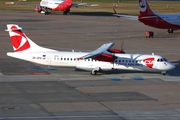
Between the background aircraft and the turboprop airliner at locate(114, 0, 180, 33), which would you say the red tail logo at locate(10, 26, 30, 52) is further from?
the background aircraft

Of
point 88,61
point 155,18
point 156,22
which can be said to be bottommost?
point 88,61

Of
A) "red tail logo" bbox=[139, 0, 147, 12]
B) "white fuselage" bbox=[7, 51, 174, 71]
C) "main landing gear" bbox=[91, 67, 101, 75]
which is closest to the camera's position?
"white fuselage" bbox=[7, 51, 174, 71]

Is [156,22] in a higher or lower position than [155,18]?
lower

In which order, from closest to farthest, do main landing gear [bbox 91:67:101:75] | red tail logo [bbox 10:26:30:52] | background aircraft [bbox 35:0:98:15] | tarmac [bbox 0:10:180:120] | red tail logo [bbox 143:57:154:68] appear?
1. tarmac [bbox 0:10:180:120]
2. red tail logo [bbox 143:57:154:68]
3. main landing gear [bbox 91:67:101:75]
4. red tail logo [bbox 10:26:30:52]
5. background aircraft [bbox 35:0:98:15]

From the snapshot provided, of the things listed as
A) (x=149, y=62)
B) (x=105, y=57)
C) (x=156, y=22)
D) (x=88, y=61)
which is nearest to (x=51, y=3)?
(x=156, y=22)

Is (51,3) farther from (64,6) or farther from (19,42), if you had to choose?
(19,42)

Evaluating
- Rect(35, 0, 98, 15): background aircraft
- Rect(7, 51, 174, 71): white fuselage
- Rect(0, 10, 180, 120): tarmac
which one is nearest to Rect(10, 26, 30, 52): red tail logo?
Rect(7, 51, 174, 71): white fuselage

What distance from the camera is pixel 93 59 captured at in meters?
47.4

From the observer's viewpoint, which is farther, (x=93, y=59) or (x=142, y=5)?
(x=142, y=5)

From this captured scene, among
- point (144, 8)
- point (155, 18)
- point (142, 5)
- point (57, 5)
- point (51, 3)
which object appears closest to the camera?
point (142, 5)

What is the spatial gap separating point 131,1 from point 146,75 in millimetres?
100878

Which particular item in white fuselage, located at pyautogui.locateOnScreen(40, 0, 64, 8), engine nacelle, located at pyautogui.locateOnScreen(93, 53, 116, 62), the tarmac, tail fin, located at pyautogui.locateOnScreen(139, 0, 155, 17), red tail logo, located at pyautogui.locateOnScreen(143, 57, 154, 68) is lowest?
the tarmac

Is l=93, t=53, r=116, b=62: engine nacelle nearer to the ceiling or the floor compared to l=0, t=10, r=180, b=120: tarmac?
nearer to the ceiling

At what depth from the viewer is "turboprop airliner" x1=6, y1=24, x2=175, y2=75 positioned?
4675cm
